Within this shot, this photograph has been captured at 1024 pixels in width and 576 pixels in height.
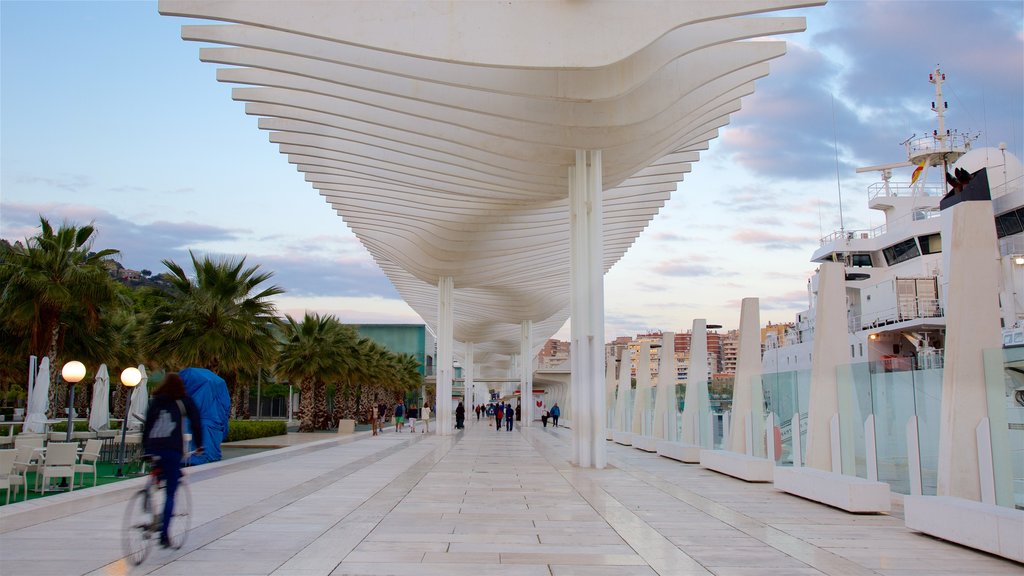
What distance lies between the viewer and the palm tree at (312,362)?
3344 centimetres

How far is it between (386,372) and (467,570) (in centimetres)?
4347

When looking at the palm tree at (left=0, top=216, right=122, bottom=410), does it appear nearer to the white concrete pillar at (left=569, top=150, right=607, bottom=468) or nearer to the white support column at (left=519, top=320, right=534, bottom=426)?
the white concrete pillar at (left=569, top=150, right=607, bottom=468)

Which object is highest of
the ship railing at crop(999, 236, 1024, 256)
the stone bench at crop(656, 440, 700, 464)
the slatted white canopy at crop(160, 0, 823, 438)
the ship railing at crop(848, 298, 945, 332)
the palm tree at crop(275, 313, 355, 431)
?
the slatted white canopy at crop(160, 0, 823, 438)

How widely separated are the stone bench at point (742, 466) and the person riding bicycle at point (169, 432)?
8.54 metres

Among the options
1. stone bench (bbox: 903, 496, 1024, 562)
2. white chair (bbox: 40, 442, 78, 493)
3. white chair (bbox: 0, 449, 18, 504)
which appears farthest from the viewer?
white chair (bbox: 40, 442, 78, 493)

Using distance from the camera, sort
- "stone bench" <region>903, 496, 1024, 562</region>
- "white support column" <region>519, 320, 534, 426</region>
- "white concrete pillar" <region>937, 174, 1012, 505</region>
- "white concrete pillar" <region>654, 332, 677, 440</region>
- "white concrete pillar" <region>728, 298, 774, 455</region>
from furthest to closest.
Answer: "white support column" <region>519, 320, 534, 426</region>
"white concrete pillar" <region>654, 332, 677, 440</region>
"white concrete pillar" <region>728, 298, 774, 455</region>
"white concrete pillar" <region>937, 174, 1012, 505</region>
"stone bench" <region>903, 496, 1024, 562</region>

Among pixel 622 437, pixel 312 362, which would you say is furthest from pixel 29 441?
pixel 312 362

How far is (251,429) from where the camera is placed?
2495 centimetres

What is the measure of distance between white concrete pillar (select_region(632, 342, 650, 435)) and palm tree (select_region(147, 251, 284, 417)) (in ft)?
34.0

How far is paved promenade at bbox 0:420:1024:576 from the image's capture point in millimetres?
6059

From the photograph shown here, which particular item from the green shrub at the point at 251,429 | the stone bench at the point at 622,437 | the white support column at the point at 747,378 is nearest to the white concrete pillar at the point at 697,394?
the white support column at the point at 747,378

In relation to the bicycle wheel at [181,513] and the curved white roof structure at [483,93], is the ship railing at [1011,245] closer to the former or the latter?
the curved white roof structure at [483,93]

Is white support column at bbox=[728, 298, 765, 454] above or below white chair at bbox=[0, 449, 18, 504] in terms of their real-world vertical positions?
above

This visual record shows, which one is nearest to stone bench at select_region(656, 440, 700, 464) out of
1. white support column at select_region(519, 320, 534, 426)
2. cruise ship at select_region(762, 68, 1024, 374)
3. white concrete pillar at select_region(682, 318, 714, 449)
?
white concrete pillar at select_region(682, 318, 714, 449)
